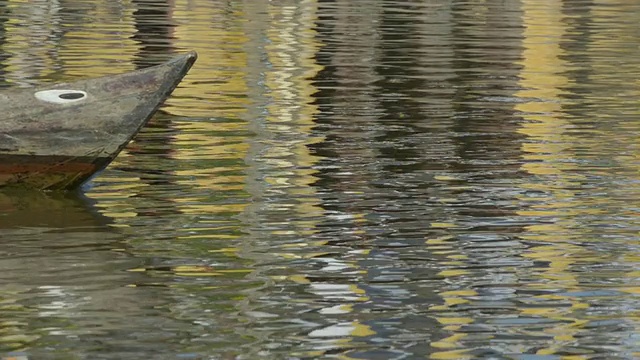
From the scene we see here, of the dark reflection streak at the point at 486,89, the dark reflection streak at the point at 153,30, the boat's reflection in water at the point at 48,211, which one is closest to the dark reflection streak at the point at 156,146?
the dark reflection streak at the point at 153,30

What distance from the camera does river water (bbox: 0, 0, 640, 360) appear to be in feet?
30.8

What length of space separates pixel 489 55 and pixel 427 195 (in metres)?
16.8

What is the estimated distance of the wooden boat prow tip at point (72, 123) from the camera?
1384 centimetres

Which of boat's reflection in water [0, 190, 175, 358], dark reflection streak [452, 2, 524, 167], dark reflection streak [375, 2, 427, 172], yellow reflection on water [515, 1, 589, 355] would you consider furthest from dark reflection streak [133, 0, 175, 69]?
boat's reflection in water [0, 190, 175, 358]

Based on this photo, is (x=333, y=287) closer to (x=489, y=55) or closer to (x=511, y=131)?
(x=511, y=131)

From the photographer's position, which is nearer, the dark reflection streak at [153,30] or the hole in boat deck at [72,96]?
the hole in boat deck at [72,96]

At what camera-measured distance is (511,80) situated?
25906 mm

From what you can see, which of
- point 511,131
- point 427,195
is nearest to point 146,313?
point 427,195

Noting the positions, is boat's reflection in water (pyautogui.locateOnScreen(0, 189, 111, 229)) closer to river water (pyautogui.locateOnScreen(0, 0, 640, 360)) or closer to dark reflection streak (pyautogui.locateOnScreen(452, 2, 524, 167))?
river water (pyautogui.locateOnScreen(0, 0, 640, 360))

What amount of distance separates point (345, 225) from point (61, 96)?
2.69 metres

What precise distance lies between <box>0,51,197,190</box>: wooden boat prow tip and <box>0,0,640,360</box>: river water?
12.7 inches

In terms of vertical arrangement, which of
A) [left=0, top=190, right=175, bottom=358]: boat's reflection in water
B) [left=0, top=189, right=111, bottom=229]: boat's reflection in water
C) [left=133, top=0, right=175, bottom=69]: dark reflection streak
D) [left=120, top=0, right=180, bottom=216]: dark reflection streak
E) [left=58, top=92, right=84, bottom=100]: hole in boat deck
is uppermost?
[left=58, top=92, right=84, bottom=100]: hole in boat deck

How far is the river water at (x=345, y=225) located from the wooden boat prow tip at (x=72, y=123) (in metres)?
0.32

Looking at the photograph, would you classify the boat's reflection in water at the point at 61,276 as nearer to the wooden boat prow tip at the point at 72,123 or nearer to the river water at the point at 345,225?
Result: the river water at the point at 345,225
